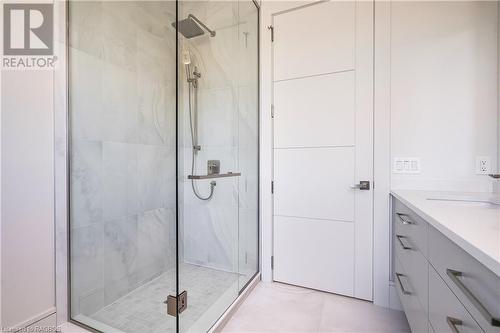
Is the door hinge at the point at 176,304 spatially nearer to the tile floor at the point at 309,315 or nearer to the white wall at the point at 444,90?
the tile floor at the point at 309,315

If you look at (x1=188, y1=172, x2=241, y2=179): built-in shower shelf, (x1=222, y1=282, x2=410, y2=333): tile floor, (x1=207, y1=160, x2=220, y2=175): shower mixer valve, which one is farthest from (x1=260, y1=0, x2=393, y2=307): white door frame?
(x1=207, y1=160, x2=220, y2=175): shower mixer valve

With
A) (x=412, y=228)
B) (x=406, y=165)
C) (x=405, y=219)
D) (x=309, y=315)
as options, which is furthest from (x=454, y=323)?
(x=406, y=165)

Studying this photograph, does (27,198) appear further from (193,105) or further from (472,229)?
(472,229)

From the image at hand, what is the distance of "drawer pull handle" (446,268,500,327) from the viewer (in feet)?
1.74

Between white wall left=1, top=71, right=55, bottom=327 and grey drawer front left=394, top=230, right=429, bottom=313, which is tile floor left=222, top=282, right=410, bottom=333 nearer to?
grey drawer front left=394, top=230, right=429, bottom=313

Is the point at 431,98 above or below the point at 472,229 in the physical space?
above

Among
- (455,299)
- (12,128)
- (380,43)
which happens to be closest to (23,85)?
(12,128)

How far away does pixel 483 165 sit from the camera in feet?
5.28

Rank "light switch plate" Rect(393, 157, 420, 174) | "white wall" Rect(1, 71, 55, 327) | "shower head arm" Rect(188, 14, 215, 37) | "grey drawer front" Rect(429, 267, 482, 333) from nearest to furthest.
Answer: "grey drawer front" Rect(429, 267, 482, 333)
"white wall" Rect(1, 71, 55, 327)
"shower head arm" Rect(188, 14, 215, 37)
"light switch plate" Rect(393, 157, 420, 174)

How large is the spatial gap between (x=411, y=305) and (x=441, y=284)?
0.51 metres

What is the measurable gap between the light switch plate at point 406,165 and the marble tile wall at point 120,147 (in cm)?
159

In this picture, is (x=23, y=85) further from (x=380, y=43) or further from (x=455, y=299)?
(x=380, y=43)

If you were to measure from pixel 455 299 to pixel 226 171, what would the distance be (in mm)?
1367

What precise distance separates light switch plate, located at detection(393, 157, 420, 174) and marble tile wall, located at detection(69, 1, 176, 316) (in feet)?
5.23
